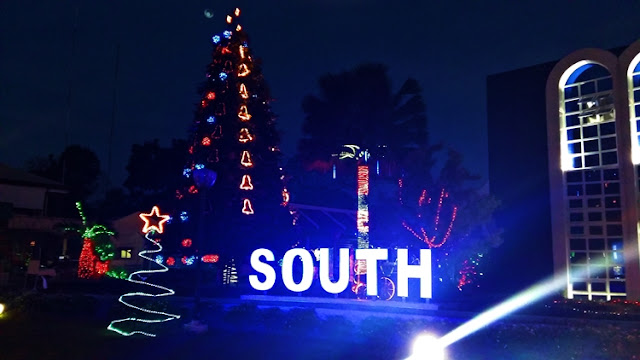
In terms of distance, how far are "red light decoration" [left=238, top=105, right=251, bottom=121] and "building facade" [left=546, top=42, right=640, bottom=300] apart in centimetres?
1192

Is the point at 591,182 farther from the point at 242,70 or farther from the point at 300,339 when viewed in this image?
the point at 242,70

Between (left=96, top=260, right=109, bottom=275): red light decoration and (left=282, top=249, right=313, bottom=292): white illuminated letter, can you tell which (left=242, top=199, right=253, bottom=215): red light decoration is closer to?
(left=282, top=249, right=313, bottom=292): white illuminated letter

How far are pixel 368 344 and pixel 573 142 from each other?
12.7 meters

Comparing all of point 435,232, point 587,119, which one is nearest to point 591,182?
point 587,119

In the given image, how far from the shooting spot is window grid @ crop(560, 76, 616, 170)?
21.7m

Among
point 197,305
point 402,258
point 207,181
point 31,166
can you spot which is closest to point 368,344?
point 402,258

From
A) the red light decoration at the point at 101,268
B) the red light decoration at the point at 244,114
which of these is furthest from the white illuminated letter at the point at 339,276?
the red light decoration at the point at 101,268

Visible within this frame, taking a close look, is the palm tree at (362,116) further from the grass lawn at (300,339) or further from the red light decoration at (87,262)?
the grass lawn at (300,339)

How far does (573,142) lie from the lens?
22469 millimetres

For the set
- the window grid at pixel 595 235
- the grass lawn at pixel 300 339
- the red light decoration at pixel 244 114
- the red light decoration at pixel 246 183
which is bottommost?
the grass lawn at pixel 300 339

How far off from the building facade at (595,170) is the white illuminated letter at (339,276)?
8495mm

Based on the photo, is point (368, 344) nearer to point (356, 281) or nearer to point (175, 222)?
point (356, 281)

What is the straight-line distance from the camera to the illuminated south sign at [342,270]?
1653 cm

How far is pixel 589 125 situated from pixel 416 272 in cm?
993
